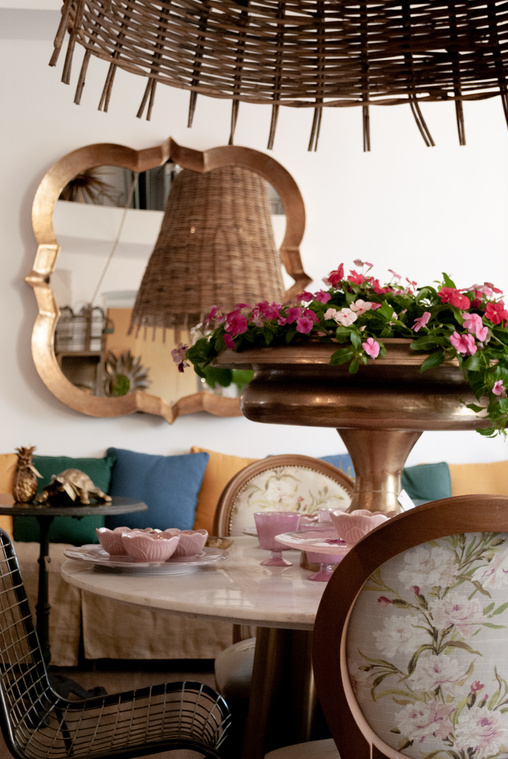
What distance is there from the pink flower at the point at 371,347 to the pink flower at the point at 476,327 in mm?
154

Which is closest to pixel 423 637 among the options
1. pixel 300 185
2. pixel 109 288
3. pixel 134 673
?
pixel 134 673

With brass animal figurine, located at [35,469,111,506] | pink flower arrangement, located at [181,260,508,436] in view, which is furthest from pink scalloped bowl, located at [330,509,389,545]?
brass animal figurine, located at [35,469,111,506]

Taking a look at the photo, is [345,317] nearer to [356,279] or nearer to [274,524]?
[356,279]

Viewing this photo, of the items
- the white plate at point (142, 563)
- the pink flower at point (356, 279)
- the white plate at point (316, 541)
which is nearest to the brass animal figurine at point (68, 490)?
the white plate at point (142, 563)

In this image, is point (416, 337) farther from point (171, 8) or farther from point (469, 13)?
point (171, 8)

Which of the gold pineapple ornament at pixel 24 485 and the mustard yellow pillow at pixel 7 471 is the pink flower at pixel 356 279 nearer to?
the gold pineapple ornament at pixel 24 485

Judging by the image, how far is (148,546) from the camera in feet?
4.55

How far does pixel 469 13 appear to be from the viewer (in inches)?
44.8

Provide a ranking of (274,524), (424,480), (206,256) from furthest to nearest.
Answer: (206,256), (424,480), (274,524)

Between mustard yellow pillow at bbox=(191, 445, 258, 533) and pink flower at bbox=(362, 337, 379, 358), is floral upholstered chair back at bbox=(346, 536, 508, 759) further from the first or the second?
mustard yellow pillow at bbox=(191, 445, 258, 533)

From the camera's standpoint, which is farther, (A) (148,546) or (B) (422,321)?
(A) (148,546)

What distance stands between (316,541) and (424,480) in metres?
2.39

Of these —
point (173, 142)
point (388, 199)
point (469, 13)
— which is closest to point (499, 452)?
point (388, 199)

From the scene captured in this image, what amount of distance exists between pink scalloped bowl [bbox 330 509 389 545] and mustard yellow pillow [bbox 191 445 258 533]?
7.41 feet
